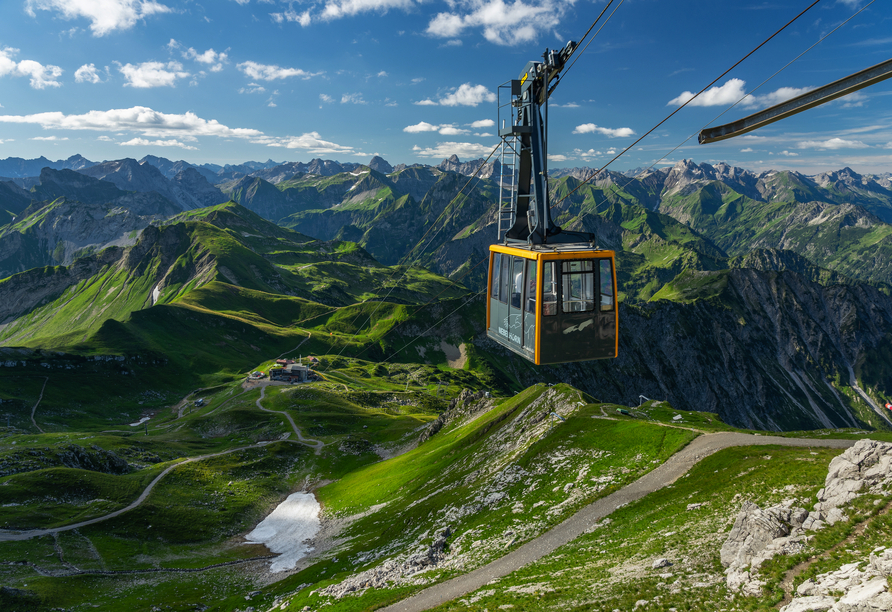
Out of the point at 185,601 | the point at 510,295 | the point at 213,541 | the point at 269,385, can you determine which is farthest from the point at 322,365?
the point at 510,295

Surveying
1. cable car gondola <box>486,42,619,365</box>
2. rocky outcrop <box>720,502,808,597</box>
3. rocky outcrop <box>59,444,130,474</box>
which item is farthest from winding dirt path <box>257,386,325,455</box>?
rocky outcrop <box>720,502,808,597</box>

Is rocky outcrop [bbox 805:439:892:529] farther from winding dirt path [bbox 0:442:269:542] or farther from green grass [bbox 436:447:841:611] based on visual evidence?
winding dirt path [bbox 0:442:269:542]

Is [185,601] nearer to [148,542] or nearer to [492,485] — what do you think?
[148,542]

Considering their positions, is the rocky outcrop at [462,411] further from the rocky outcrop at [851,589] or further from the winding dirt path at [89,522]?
the rocky outcrop at [851,589]

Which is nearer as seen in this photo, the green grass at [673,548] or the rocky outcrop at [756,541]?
the rocky outcrop at [756,541]

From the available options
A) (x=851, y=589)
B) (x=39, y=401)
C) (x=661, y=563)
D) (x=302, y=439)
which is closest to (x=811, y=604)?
(x=851, y=589)

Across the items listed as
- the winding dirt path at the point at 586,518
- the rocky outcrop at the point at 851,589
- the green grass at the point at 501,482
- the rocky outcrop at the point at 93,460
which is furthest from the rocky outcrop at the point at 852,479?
the rocky outcrop at the point at 93,460

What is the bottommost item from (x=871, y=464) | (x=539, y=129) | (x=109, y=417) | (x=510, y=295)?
(x=109, y=417)
